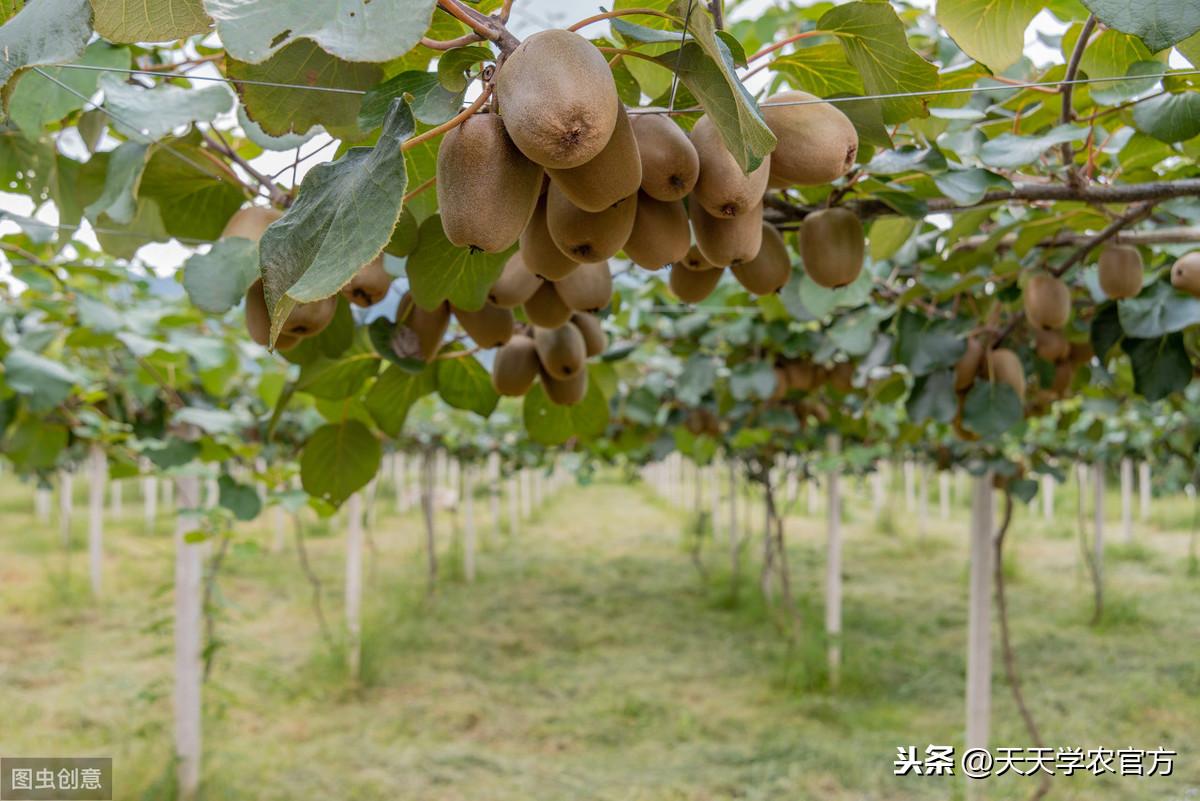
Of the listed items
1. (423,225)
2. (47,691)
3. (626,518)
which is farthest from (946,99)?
(626,518)

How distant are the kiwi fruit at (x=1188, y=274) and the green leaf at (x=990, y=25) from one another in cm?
72

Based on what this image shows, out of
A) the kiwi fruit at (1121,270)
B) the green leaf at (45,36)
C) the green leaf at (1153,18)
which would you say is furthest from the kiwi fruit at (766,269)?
the kiwi fruit at (1121,270)

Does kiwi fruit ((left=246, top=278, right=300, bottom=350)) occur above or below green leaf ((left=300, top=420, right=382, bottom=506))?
above

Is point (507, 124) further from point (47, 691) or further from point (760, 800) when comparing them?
point (47, 691)

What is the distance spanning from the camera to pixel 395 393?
3.77 feet

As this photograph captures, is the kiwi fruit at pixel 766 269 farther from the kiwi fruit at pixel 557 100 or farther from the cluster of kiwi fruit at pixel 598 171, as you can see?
the kiwi fruit at pixel 557 100

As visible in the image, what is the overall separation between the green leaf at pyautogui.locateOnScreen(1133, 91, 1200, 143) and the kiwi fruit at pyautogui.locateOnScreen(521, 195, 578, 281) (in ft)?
2.22

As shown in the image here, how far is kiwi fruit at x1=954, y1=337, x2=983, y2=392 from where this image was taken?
5.39ft

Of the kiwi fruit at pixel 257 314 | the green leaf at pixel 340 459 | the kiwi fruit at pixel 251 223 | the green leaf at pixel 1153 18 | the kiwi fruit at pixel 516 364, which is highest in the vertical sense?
the green leaf at pixel 1153 18

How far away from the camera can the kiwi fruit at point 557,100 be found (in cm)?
50

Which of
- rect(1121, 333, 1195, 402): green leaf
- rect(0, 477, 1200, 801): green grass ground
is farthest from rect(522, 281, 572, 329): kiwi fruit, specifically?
rect(0, 477, 1200, 801): green grass ground

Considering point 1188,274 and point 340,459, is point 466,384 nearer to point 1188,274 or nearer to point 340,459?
point 340,459

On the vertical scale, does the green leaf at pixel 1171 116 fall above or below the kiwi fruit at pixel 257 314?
above

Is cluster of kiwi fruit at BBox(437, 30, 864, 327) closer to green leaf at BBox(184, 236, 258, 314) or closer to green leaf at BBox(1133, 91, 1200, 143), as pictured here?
green leaf at BBox(184, 236, 258, 314)
